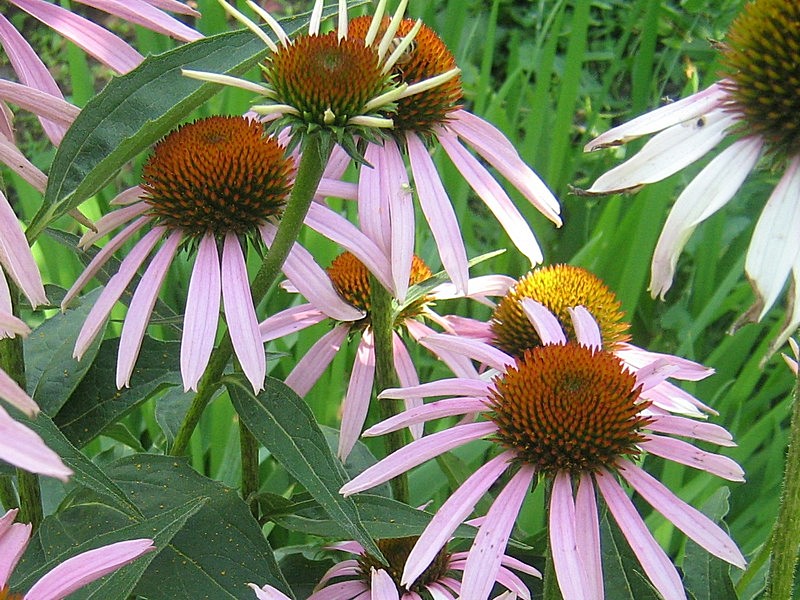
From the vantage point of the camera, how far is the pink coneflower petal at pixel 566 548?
0.53 metres

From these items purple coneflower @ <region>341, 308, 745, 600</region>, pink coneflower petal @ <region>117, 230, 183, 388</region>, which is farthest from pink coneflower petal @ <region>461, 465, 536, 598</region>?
pink coneflower petal @ <region>117, 230, 183, 388</region>

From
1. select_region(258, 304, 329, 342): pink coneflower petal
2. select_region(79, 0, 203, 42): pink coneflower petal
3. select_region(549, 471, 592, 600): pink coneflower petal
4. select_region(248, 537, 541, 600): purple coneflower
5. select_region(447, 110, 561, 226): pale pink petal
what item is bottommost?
select_region(248, 537, 541, 600): purple coneflower

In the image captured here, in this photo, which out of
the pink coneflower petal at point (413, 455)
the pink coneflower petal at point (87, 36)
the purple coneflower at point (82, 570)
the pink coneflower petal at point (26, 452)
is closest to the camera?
the pink coneflower petal at point (26, 452)

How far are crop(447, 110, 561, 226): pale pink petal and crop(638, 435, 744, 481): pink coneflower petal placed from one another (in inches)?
7.3

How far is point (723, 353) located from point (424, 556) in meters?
0.85

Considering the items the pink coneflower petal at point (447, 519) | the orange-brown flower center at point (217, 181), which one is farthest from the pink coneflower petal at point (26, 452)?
the orange-brown flower center at point (217, 181)

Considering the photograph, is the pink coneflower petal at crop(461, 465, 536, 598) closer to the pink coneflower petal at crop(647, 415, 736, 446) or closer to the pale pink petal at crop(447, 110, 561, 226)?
the pink coneflower petal at crop(647, 415, 736, 446)

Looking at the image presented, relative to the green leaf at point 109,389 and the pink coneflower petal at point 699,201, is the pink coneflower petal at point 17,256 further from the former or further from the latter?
the pink coneflower petal at point 699,201

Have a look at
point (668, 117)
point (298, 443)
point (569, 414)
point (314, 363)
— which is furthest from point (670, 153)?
point (314, 363)

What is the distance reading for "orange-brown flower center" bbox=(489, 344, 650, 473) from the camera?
0.60 m

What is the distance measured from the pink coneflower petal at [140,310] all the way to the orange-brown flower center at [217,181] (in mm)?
21

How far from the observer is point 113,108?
0.55 metres

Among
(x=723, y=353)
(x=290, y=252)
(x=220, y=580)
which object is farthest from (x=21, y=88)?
(x=723, y=353)

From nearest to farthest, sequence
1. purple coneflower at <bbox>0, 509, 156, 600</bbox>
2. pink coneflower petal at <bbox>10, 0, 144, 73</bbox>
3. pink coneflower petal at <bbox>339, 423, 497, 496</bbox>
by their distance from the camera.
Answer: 1. purple coneflower at <bbox>0, 509, 156, 600</bbox>
2. pink coneflower petal at <bbox>339, 423, 497, 496</bbox>
3. pink coneflower petal at <bbox>10, 0, 144, 73</bbox>
